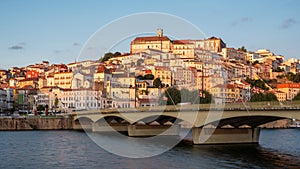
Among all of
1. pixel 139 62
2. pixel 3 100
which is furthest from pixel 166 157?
pixel 139 62

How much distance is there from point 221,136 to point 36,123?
3197 cm

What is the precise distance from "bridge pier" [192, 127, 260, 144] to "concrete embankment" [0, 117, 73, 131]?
30031 millimetres

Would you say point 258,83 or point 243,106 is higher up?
point 258,83

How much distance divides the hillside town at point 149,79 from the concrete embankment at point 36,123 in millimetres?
10835

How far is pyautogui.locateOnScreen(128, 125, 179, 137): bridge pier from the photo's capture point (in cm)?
4453

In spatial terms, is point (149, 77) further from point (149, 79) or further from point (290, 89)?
point (290, 89)

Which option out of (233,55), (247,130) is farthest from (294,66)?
(247,130)

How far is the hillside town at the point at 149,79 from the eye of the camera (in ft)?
259

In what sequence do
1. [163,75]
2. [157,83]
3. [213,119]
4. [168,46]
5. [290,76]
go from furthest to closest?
[168,46]
[290,76]
[163,75]
[157,83]
[213,119]

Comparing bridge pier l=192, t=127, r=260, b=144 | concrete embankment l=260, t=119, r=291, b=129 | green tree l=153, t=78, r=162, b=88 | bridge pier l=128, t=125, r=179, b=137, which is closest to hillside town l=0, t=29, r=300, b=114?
green tree l=153, t=78, r=162, b=88

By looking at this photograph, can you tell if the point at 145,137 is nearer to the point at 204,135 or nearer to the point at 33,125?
the point at 204,135

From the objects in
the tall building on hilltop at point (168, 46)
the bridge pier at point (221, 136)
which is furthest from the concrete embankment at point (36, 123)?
the tall building on hilltop at point (168, 46)

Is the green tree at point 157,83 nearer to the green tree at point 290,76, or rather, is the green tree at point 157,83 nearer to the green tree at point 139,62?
the green tree at point 139,62

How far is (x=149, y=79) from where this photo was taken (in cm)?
8831
